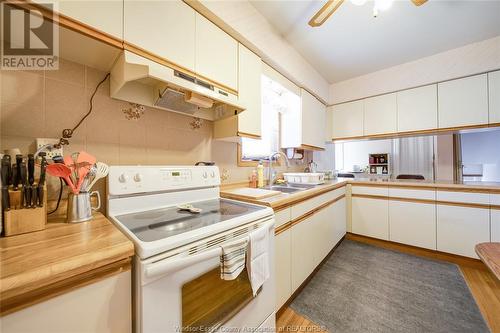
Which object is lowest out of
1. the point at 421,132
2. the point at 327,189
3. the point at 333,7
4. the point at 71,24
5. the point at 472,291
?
the point at 472,291

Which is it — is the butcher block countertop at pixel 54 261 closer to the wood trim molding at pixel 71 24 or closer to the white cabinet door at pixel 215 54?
the wood trim molding at pixel 71 24

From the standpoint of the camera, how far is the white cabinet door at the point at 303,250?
1.39 meters

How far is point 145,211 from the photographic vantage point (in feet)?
3.31

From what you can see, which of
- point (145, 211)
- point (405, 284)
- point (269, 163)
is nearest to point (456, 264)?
point (405, 284)

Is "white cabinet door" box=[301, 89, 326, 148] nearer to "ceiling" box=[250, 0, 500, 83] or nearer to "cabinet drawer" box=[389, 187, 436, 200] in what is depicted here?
"ceiling" box=[250, 0, 500, 83]

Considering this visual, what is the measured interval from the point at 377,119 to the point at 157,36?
275cm

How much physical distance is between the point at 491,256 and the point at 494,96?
227 centimetres

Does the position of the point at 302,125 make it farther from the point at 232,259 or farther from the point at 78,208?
the point at 78,208

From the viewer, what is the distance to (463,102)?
81.1 inches

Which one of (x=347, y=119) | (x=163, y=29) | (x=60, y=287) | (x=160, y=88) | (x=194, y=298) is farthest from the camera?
(x=347, y=119)

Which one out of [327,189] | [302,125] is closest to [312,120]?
[302,125]

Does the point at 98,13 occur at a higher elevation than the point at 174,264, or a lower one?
higher

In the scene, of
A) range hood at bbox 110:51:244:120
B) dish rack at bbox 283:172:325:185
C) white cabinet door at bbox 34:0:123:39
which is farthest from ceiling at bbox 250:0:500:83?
dish rack at bbox 283:172:325:185

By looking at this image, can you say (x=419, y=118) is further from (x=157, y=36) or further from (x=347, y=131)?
(x=157, y=36)
